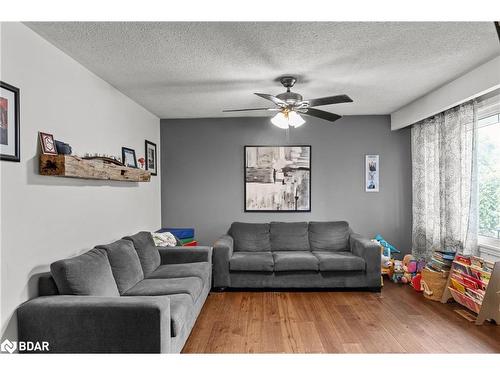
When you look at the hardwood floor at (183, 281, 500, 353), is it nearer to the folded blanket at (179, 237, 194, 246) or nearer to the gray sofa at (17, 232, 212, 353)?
the gray sofa at (17, 232, 212, 353)

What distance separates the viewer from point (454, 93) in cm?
360

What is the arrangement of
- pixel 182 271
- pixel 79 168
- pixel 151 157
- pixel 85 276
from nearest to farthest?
pixel 85 276 < pixel 79 168 < pixel 182 271 < pixel 151 157

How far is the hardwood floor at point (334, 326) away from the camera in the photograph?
2.71m

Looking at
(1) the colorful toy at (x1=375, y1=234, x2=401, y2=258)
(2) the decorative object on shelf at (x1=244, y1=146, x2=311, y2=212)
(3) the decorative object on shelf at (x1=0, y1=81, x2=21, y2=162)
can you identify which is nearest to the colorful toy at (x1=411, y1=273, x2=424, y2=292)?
(1) the colorful toy at (x1=375, y1=234, x2=401, y2=258)

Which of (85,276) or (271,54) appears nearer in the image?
(85,276)

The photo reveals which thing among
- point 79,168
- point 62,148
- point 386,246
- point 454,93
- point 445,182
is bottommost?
point 386,246

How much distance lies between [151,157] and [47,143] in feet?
8.50

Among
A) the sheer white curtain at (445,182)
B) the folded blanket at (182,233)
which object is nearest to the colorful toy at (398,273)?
the sheer white curtain at (445,182)

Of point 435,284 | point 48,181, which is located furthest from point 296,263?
point 48,181

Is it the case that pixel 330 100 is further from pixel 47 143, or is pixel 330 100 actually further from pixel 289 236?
pixel 47 143

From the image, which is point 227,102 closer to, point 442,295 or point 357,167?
point 357,167

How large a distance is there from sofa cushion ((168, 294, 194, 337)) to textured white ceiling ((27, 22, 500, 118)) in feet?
6.57

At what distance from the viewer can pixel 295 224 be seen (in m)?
4.98

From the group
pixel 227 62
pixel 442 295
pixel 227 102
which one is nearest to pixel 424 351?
pixel 442 295
